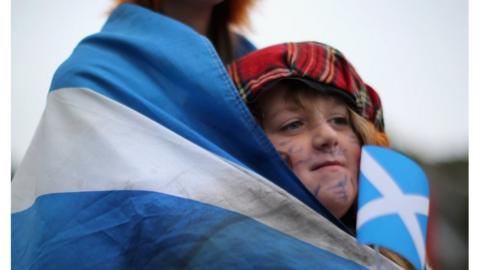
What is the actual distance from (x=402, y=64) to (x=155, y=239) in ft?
1.85

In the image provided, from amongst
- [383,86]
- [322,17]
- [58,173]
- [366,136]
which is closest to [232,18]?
[322,17]

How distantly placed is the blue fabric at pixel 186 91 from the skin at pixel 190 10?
0.77 feet

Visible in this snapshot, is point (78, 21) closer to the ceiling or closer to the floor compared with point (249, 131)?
closer to the ceiling

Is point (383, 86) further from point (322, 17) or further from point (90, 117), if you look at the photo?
point (90, 117)

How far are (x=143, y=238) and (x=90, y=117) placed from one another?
20 cm

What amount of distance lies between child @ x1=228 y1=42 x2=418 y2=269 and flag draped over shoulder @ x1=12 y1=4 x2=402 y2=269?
0.05 meters

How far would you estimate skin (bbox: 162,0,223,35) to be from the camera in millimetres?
1261

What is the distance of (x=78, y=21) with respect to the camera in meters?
1.19

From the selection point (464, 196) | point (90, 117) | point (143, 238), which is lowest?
point (464, 196)

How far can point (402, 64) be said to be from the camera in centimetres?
118

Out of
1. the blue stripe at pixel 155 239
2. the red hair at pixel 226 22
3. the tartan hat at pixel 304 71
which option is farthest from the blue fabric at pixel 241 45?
the blue stripe at pixel 155 239

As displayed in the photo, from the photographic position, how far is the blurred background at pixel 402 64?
1.07 m

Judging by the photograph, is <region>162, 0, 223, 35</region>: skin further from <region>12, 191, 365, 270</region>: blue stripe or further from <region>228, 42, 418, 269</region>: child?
<region>12, 191, 365, 270</region>: blue stripe

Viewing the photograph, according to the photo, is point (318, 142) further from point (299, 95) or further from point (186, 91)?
point (186, 91)
